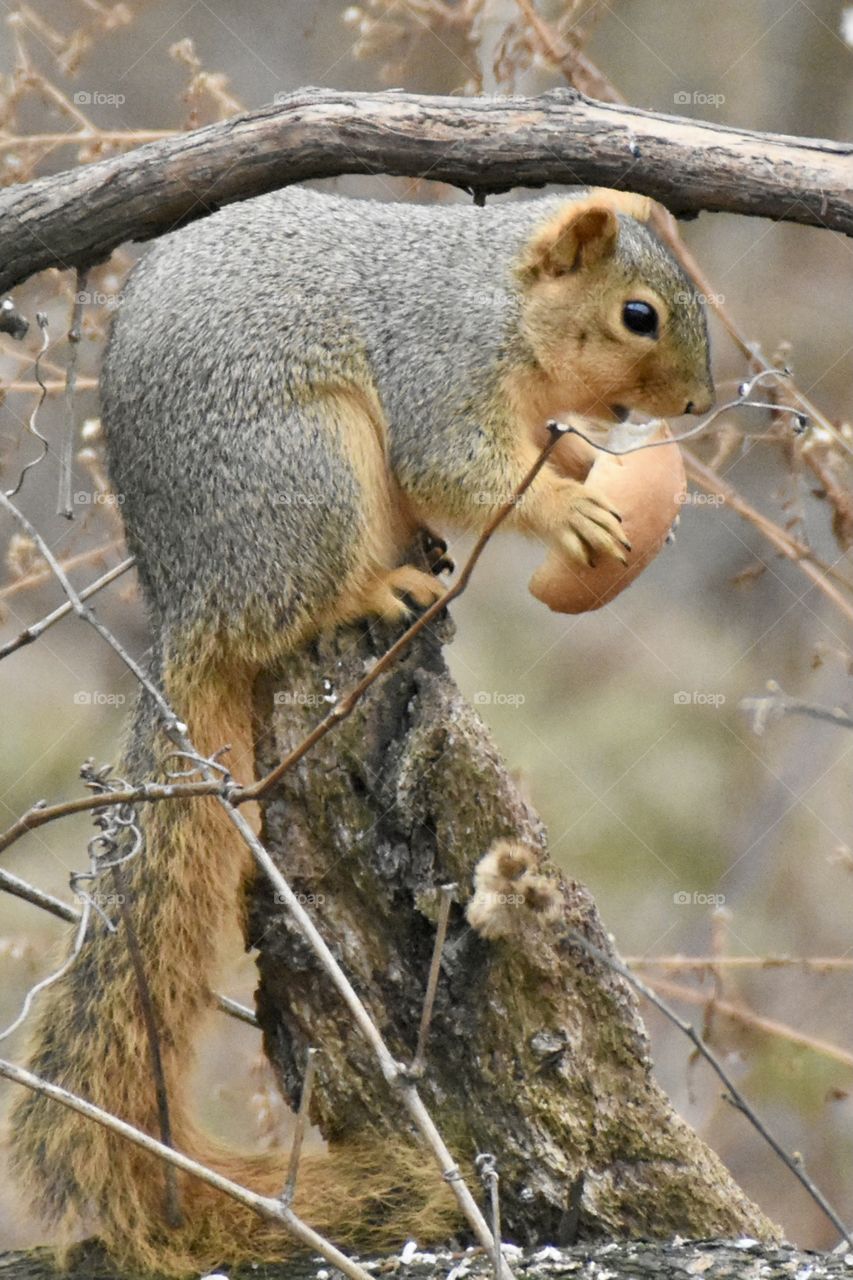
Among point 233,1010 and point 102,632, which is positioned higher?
point 102,632

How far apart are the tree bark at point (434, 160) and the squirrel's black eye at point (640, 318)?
518 mm

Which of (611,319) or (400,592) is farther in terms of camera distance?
(611,319)

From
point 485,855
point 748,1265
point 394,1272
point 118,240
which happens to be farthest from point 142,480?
point 748,1265

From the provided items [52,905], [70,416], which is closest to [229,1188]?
[52,905]

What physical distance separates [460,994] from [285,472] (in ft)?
3.04

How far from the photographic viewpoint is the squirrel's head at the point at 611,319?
2.95 meters

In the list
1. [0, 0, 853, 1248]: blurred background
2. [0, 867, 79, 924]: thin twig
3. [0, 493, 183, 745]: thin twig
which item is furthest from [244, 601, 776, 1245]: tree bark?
[0, 0, 853, 1248]: blurred background

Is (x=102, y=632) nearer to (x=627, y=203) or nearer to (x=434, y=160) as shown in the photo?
(x=434, y=160)

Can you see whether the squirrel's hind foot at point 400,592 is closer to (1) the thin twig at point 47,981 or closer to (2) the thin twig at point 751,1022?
(1) the thin twig at point 47,981

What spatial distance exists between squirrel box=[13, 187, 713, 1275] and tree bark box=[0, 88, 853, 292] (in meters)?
0.39

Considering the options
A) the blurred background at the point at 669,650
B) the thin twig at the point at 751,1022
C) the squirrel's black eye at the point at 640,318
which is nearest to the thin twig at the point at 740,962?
the thin twig at the point at 751,1022

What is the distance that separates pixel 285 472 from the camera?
108 inches

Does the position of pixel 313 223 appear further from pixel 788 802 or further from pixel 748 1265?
pixel 788 802

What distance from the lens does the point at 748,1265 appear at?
6.95ft
